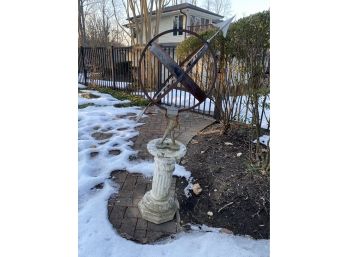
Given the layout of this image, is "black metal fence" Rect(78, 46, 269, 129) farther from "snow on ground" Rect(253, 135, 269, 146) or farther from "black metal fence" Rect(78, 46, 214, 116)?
"snow on ground" Rect(253, 135, 269, 146)

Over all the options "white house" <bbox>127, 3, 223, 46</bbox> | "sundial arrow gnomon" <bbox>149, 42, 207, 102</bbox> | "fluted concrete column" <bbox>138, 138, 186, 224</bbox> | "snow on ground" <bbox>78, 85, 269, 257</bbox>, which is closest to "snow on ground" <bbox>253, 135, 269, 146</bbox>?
"snow on ground" <bbox>78, 85, 269, 257</bbox>

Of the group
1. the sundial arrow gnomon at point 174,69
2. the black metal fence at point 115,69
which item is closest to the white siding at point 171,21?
the black metal fence at point 115,69

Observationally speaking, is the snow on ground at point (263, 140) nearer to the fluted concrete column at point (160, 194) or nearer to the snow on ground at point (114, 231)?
the snow on ground at point (114, 231)

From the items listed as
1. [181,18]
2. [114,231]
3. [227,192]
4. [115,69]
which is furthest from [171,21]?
[114,231]

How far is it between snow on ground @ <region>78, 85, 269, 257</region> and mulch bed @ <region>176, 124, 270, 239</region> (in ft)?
0.51

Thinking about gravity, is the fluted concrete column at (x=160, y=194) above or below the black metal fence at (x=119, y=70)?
below

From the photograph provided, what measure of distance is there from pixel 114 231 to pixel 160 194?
0.53 meters

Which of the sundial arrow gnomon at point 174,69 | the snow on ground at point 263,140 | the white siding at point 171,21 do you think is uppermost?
the white siding at point 171,21

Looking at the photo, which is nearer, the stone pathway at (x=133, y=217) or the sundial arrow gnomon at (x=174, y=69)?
the sundial arrow gnomon at (x=174, y=69)

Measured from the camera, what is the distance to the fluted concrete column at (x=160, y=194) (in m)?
2.42

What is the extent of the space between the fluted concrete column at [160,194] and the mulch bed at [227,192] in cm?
20

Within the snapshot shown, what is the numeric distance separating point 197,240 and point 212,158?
1.49 m

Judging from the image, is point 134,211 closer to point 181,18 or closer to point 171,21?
point 181,18
